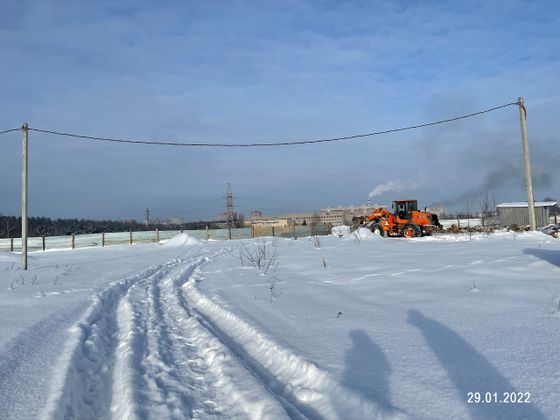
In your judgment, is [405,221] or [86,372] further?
[405,221]

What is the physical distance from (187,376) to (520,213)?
42865 mm

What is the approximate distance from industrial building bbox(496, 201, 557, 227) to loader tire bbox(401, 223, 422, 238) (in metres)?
18.7

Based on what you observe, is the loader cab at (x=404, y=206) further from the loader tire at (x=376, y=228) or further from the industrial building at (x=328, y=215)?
the industrial building at (x=328, y=215)

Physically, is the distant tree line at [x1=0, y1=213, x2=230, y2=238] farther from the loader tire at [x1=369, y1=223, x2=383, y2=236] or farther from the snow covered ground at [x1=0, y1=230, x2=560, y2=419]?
the snow covered ground at [x1=0, y1=230, x2=560, y2=419]

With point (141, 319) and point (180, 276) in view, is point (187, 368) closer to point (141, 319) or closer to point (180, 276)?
point (141, 319)

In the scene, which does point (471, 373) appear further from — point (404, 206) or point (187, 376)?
point (404, 206)

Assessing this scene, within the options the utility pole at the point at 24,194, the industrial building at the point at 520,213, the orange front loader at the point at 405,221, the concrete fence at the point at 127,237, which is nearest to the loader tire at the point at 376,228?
the orange front loader at the point at 405,221

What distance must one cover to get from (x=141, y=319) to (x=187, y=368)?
2478 millimetres

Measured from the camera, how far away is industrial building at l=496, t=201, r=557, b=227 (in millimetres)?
38594

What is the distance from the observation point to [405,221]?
26.7 m

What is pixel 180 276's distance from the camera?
38.4ft

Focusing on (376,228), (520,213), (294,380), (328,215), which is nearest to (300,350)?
(294,380)

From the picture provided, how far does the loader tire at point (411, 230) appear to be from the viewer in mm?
25528

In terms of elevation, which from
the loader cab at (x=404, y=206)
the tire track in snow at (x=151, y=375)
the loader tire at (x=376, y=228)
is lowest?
the tire track in snow at (x=151, y=375)
